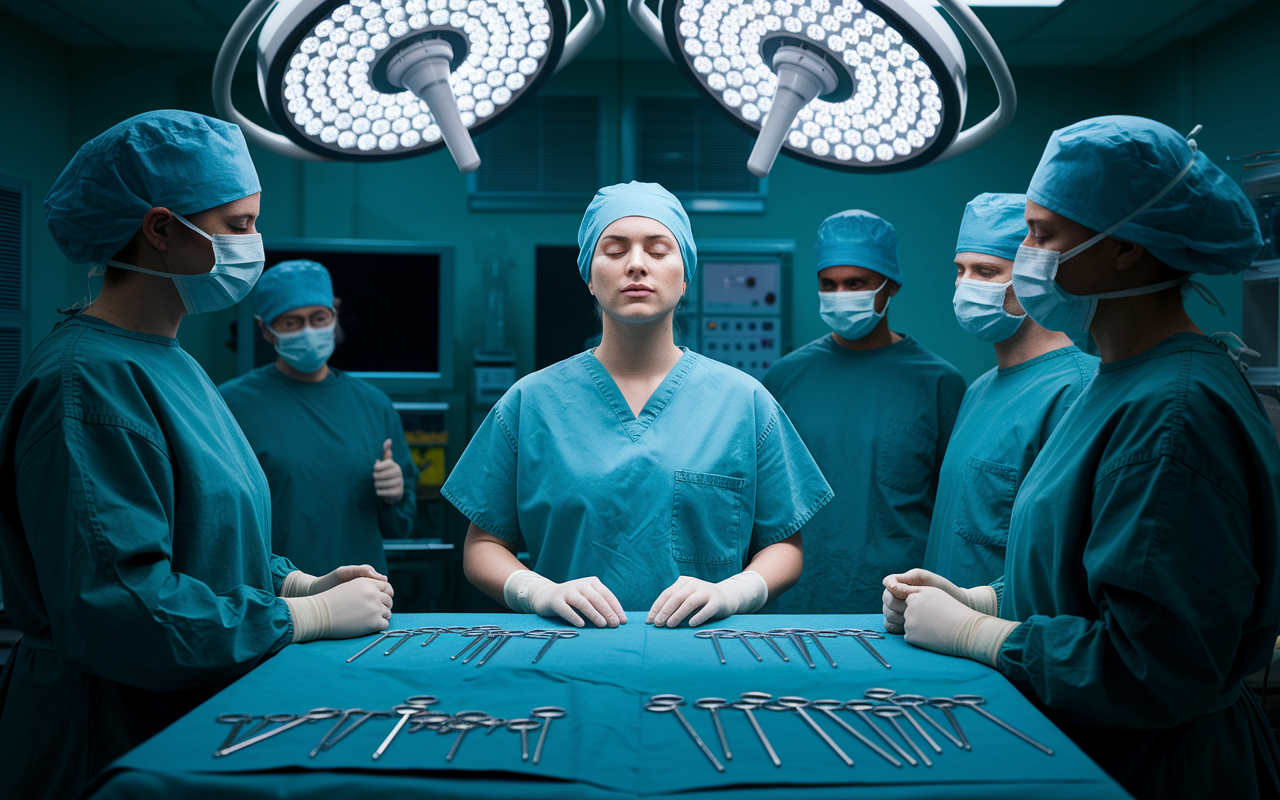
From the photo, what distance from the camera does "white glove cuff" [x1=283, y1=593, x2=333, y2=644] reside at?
46.5 inches

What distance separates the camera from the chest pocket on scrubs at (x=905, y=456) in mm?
2215

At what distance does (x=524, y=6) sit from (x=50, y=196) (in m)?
0.74

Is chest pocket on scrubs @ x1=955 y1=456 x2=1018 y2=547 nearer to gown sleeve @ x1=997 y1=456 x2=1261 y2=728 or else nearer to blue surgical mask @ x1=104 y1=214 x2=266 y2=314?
gown sleeve @ x1=997 y1=456 x2=1261 y2=728

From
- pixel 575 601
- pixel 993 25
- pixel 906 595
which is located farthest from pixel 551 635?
pixel 993 25

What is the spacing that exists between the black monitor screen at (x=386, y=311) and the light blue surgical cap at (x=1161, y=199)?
2.67m

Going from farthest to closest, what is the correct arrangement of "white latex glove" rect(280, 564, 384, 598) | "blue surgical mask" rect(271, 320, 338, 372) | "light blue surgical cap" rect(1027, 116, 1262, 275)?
"blue surgical mask" rect(271, 320, 338, 372), "white latex glove" rect(280, 564, 384, 598), "light blue surgical cap" rect(1027, 116, 1262, 275)

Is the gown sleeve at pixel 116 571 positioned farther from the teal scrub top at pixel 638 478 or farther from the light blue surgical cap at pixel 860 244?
the light blue surgical cap at pixel 860 244

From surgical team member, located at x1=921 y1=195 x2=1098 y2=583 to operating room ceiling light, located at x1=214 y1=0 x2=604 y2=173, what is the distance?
117cm

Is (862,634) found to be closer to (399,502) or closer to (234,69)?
(234,69)

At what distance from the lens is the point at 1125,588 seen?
3.15ft

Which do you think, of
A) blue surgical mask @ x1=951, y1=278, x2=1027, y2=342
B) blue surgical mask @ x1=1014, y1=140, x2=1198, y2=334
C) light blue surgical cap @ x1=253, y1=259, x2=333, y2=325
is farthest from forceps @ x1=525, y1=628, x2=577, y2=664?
light blue surgical cap @ x1=253, y1=259, x2=333, y2=325

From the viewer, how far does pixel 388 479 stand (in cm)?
252

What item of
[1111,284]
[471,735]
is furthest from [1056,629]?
[471,735]

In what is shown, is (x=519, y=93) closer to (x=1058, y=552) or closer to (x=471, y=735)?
(x=471, y=735)
